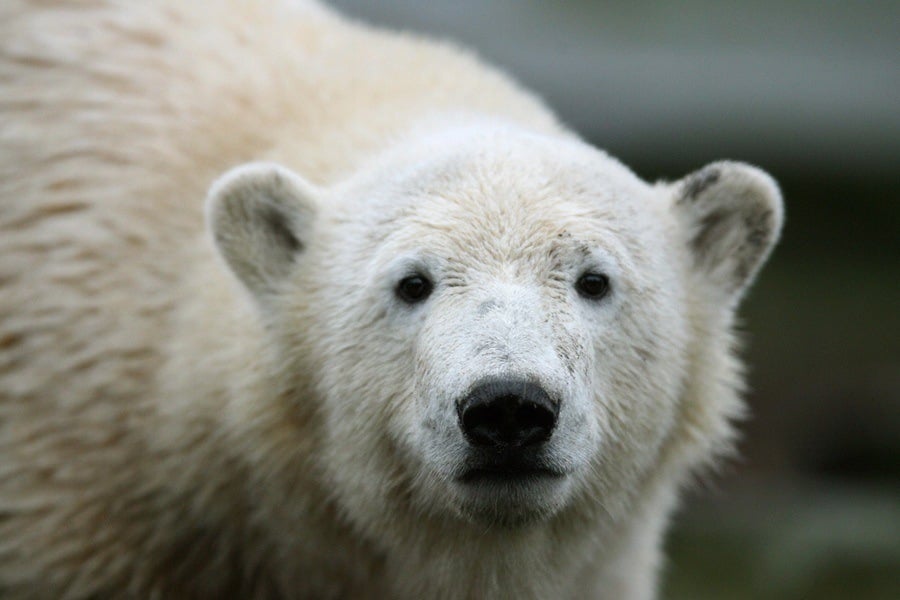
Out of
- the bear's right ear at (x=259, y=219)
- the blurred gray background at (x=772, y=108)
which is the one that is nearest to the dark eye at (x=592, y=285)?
the bear's right ear at (x=259, y=219)

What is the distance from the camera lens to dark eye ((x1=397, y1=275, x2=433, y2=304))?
3457mm

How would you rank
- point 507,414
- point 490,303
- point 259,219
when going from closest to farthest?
point 507,414, point 490,303, point 259,219

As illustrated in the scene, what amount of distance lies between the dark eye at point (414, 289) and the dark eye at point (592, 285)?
1.45 feet

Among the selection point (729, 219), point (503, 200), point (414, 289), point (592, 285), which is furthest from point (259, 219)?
point (729, 219)

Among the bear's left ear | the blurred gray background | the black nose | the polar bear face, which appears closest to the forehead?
the polar bear face

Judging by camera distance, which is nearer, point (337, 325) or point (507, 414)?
point (507, 414)

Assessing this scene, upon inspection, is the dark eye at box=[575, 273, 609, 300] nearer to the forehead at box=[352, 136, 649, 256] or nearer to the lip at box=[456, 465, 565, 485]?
the forehead at box=[352, 136, 649, 256]

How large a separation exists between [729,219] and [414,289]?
46.1 inches

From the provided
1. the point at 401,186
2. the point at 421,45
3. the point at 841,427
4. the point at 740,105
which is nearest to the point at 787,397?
the point at 841,427

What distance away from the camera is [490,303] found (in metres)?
3.21

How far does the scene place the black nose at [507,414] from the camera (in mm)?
2959

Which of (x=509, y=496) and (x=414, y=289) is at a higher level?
(x=414, y=289)

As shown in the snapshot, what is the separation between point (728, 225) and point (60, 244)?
95.4 inches

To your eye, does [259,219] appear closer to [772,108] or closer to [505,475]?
[505,475]
